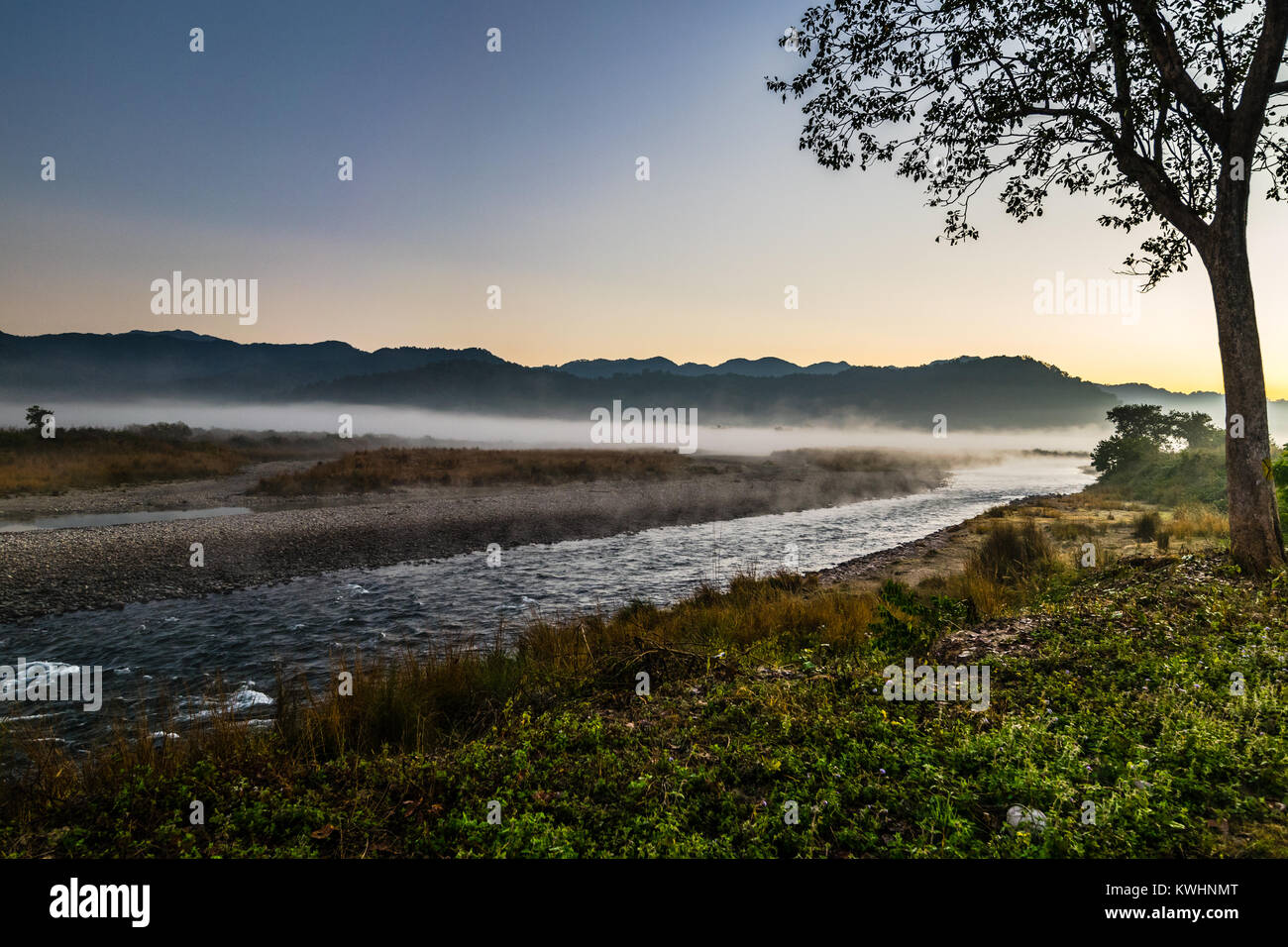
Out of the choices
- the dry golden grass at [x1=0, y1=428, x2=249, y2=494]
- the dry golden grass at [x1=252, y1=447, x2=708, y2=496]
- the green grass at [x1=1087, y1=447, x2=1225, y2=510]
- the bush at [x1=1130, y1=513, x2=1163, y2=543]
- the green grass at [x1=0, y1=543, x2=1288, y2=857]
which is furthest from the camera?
the dry golden grass at [x1=252, y1=447, x2=708, y2=496]

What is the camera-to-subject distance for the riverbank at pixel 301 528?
14.7 metres

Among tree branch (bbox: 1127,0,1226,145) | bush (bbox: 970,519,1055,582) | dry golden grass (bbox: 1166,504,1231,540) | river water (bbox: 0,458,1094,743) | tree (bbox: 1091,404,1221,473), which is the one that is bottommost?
river water (bbox: 0,458,1094,743)

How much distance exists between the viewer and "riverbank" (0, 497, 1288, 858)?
153 inches

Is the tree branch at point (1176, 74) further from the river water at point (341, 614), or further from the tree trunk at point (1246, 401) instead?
the river water at point (341, 614)

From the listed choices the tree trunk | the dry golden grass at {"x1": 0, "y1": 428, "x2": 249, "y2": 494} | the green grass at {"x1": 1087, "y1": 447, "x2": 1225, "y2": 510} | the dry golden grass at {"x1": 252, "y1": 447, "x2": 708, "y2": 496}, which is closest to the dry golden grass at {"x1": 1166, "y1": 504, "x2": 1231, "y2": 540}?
the green grass at {"x1": 1087, "y1": 447, "x2": 1225, "y2": 510}

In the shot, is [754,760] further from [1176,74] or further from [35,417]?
[35,417]

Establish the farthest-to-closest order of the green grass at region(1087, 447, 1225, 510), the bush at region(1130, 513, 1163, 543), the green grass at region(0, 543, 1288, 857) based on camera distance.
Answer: the green grass at region(1087, 447, 1225, 510) → the bush at region(1130, 513, 1163, 543) → the green grass at region(0, 543, 1288, 857)

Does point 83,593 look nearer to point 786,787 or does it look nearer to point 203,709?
point 203,709

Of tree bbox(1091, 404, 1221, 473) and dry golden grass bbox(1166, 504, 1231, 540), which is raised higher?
tree bbox(1091, 404, 1221, 473)

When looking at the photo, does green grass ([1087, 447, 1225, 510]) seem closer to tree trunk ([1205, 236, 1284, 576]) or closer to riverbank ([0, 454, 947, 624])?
riverbank ([0, 454, 947, 624])

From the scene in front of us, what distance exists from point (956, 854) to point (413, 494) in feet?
112

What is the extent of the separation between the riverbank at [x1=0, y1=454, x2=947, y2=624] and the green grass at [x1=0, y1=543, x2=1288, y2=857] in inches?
437
